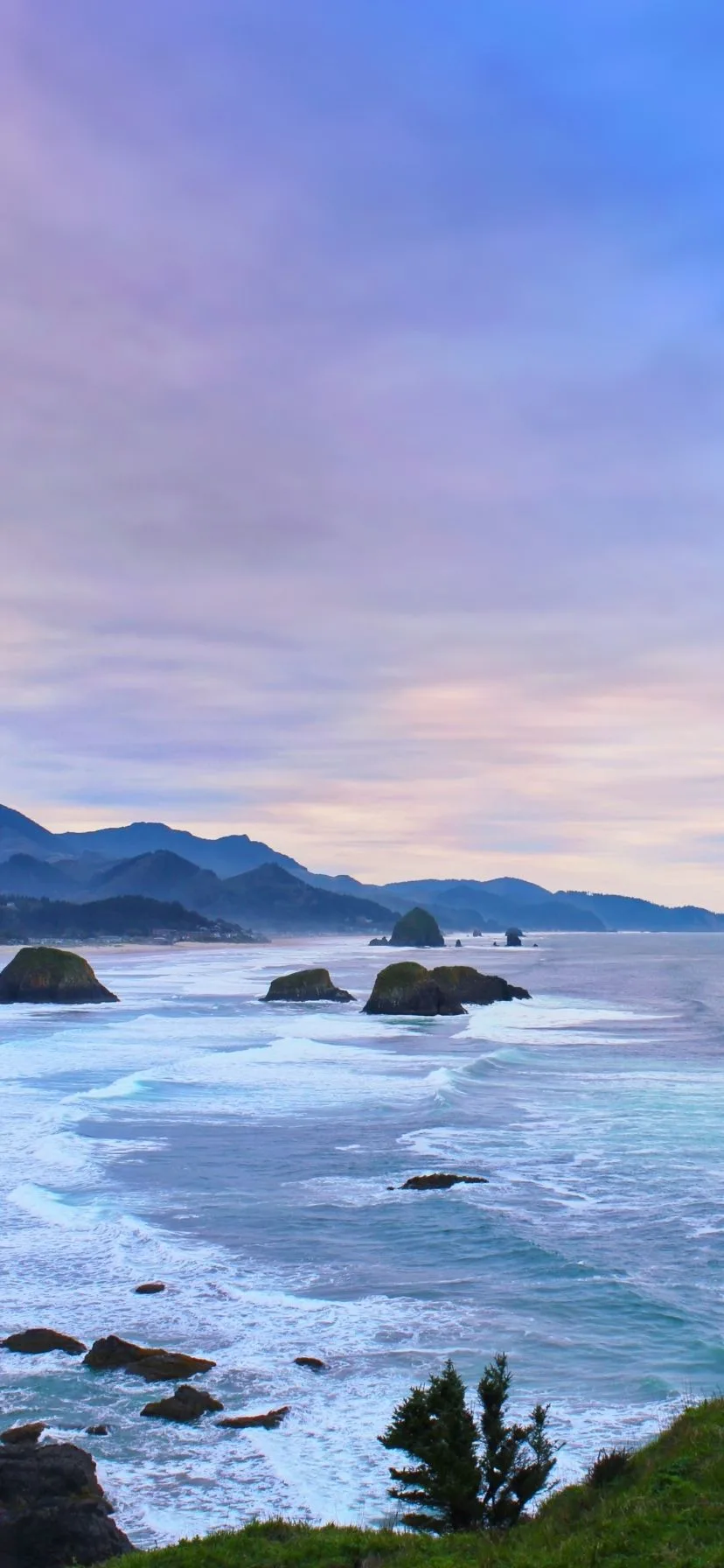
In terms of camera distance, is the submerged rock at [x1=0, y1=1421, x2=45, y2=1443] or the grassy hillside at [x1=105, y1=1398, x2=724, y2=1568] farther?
the submerged rock at [x1=0, y1=1421, x2=45, y2=1443]

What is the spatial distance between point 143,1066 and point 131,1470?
36033 millimetres

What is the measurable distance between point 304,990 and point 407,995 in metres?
12.8

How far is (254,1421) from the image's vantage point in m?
14.7

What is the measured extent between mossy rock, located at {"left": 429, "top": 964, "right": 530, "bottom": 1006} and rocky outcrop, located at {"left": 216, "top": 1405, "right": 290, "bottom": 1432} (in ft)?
236

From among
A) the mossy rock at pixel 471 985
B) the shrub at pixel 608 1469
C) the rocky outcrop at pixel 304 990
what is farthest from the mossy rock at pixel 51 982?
the shrub at pixel 608 1469

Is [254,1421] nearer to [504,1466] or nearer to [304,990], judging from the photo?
[504,1466]

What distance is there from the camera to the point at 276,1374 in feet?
53.3

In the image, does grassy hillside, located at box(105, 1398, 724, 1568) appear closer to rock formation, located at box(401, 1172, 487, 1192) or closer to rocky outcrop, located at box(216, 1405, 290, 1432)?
rocky outcrop, located at box(216, 1405, 290, 1432)

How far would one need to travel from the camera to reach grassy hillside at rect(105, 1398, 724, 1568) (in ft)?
30.6

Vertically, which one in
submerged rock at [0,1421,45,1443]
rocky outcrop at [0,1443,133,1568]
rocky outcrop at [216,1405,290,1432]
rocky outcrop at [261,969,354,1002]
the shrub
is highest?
rocky outcrop at [261,969,354,1002]

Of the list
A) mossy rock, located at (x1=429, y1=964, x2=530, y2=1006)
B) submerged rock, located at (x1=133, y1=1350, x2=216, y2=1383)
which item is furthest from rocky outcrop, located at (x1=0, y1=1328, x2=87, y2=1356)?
mossy rock, located at (x1=429, y1=964, x2=530, y2=1006)

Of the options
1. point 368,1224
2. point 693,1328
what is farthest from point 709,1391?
point 368,1224

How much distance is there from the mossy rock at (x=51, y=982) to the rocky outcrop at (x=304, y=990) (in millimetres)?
11987

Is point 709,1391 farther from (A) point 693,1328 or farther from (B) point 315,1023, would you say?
(B) point 315,1023
